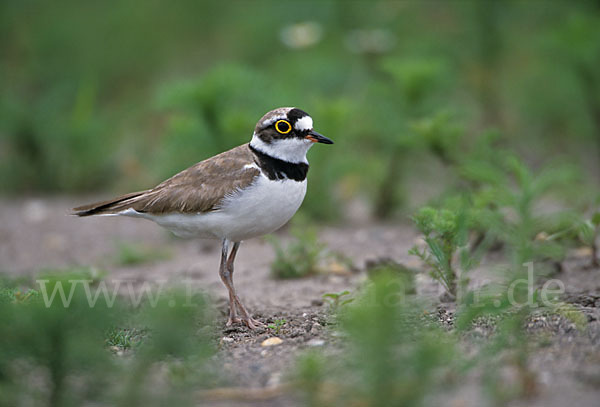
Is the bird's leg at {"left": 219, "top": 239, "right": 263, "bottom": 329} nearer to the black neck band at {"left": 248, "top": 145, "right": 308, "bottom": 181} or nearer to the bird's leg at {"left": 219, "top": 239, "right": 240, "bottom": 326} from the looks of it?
the bird's leg at {"left": 219, "top": 239, "right": 240, "bottom": 326}

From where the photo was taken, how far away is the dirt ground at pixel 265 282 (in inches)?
122

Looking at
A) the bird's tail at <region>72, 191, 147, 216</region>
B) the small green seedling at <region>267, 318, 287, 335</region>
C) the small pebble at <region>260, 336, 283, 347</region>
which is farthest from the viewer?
the bird's tail at <region>72, 191, 147, 216</region>

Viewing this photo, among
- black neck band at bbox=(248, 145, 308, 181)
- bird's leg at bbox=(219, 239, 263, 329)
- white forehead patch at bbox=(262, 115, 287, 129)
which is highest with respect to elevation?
white forehead patch at bbox=(262, 115, 287, 129)

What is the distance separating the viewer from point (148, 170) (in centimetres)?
858

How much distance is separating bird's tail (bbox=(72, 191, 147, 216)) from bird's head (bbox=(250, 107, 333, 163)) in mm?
1005

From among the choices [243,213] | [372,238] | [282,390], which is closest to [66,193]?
[372,238]

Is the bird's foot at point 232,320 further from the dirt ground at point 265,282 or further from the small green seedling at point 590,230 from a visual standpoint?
the small green seedling at point 590,230

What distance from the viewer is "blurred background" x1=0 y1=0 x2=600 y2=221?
273 inches

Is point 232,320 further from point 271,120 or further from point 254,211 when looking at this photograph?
point 271,120

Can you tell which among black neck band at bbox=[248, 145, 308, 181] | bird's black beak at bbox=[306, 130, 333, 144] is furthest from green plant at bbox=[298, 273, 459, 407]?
bird's black beak at bbox=[306, 130, 333, 144]

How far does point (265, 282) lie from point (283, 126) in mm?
1623

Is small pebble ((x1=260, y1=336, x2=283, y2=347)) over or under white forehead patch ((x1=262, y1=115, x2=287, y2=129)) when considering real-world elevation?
under

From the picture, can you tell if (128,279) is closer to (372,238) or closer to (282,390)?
(372,238)

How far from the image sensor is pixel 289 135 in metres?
4.52
